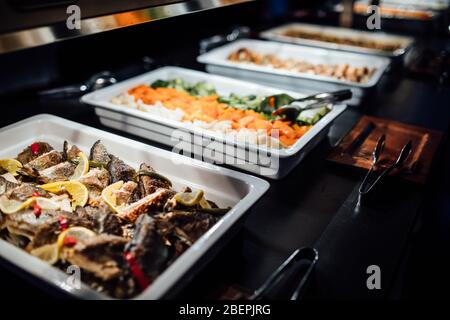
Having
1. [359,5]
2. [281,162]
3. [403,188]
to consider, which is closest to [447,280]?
[403,188]

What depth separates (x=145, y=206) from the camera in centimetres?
130

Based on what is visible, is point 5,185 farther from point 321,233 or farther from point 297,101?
point 297,101

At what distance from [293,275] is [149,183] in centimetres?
62

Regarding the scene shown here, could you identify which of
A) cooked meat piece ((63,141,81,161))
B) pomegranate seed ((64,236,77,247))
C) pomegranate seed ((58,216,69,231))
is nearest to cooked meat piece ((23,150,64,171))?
cooked meat piece ((63,141,81,161))

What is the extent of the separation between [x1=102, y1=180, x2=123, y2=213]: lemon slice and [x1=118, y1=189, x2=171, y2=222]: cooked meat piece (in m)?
0.05

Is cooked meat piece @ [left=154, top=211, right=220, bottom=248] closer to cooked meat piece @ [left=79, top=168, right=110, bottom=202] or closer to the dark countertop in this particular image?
the dark countertop

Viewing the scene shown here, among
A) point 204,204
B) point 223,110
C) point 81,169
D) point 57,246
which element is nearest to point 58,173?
point 81,169

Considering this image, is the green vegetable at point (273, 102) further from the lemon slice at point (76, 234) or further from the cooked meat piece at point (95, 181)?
the lemon slice at point (76, 234)

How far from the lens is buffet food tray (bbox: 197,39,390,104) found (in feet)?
8.17

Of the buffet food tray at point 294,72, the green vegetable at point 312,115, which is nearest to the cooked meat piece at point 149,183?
the green vegetable at point 312,115

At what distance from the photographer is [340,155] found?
1846 millimetres

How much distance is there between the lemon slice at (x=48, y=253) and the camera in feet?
3.56

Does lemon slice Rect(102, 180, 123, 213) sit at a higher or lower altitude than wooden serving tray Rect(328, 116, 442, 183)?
higher

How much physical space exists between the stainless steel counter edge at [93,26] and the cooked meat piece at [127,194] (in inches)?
22.0
